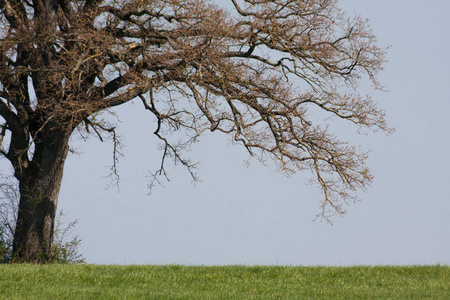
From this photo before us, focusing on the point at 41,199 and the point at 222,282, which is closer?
the point at 222,282

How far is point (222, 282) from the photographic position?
11438 millimetres

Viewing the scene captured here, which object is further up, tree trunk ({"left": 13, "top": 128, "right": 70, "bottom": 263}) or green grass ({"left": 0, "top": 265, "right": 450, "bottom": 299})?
tree trunk ({"left": 13, "top": 128, "right": 70, "bottom": 263})

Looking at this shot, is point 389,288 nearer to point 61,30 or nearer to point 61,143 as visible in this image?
point 61,143

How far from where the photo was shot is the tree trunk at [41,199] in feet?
50.8

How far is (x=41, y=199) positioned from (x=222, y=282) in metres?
6.98

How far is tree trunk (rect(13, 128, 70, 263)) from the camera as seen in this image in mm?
15484

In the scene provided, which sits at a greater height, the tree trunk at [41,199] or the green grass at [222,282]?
the tree trunk at [41,199]

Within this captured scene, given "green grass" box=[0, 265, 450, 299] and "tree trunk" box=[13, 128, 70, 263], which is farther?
"tree trunk" box=[13, 128, 70, 263]

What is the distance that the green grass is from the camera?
1008cm

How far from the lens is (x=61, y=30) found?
52.4 feet

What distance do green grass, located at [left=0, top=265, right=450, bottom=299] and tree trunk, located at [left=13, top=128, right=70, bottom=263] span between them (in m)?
2.29

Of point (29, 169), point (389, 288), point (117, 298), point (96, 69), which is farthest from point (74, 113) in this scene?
point (389, 288)

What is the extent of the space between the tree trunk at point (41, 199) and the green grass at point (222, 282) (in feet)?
7.51

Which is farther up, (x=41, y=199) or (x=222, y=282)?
(x=41, y=199)
